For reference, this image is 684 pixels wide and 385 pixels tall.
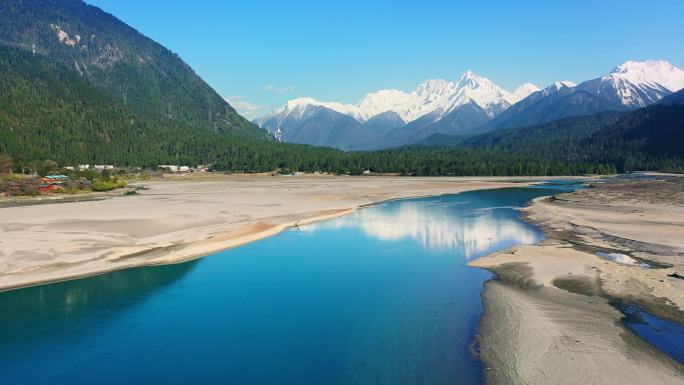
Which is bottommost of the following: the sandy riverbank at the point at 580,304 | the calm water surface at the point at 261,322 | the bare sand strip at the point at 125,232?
the calm water surface at the point at 261,322

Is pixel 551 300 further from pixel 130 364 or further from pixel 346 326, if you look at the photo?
pixel 130 364

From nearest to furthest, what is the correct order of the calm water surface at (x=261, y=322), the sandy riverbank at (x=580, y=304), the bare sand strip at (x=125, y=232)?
the sandy riverbank at (x=580, y=304) < the calm water surface at (x=261, y=322) < the bare sand strip at (x=125, y=232)

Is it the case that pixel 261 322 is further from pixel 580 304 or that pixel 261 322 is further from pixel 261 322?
pixel 580 304

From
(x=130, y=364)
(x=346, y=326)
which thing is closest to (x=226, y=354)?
(x=130, y=364)

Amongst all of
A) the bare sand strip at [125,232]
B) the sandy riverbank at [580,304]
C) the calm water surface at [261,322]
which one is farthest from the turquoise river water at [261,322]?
the bare sand strip at [125,232]

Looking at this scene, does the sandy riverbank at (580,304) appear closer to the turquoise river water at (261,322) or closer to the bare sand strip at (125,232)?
the turquoise river water at (261,322)

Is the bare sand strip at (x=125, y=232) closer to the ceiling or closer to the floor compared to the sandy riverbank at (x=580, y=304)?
closer to the ceiling
